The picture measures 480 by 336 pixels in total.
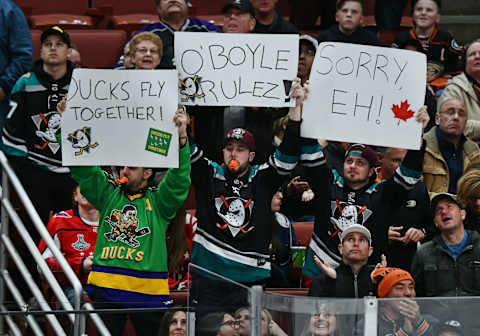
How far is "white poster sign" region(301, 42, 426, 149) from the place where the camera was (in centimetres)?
582

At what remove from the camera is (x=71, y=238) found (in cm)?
613

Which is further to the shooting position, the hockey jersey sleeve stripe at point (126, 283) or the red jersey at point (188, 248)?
the red jersey at point (188, 248)

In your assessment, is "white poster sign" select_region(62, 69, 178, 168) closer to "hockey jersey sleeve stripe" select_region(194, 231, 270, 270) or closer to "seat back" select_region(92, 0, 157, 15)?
"hockey jersey sleeve stripe" select_region(194, 231, 270, 270)

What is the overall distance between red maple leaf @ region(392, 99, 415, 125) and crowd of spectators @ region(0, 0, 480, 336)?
5 centimetres

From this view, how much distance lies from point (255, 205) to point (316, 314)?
2.16 meters

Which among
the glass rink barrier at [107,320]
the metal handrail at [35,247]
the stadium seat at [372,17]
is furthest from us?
the stadium seat at [372,17]

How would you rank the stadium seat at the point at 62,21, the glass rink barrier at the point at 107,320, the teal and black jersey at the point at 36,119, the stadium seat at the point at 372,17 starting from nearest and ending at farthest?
the glass rink barrier at the point at 107,320, the teal and black jersey at the point at 36,119, the stadium seat at the point at 62,21, the stadium seat at the point at 372,17

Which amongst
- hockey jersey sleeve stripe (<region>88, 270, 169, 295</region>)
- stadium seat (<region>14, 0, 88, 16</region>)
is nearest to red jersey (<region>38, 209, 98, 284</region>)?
hockey jersey sleeve stripe (<region>88, 270, 169, 295</region>)

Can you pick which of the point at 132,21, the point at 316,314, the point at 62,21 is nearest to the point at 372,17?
the point at 132,21

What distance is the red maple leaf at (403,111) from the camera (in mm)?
5848

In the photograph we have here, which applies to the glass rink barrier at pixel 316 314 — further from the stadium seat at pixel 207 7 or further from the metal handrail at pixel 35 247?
the stadium seat at pixel 207 7

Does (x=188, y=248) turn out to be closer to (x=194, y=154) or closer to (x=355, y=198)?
(x=194, y=154)

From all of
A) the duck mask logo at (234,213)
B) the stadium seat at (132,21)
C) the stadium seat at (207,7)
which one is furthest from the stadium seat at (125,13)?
the duck mask logo at (234,213)

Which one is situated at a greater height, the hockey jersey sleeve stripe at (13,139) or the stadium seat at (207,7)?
the stadium seat at (207,7)
